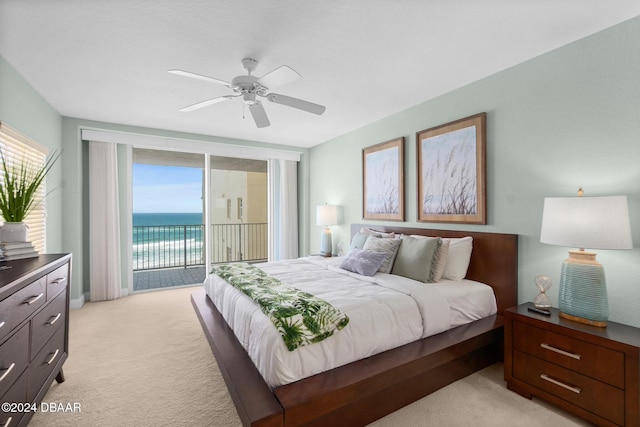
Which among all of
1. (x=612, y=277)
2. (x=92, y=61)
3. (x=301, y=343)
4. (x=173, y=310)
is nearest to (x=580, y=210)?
(x=612, y=277)

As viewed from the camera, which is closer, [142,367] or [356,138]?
[142,367]

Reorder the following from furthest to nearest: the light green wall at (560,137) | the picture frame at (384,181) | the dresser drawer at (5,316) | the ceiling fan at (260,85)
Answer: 1. the picture frame at (384,181)
2. the ceiling fan at (260,85)
3. the light green wall at (560,137)
4. the dresser drawer at (5,316)

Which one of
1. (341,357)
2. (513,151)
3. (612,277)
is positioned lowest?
(341,357)

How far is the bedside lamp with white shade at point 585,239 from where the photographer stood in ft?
5.63

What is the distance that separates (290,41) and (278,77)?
301mm

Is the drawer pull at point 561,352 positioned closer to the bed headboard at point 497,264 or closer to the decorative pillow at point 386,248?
the bed headboard at point 497,264

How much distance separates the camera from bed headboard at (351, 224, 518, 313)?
250 cm

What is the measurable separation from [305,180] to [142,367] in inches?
158

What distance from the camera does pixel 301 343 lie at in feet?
5.24

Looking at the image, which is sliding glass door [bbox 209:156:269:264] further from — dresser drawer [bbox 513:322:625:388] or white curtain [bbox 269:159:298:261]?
dresser drawer [bbox 513:322:625:388]

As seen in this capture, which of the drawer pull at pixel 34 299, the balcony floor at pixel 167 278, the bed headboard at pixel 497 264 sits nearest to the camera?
the drawer pull at pixel 34 299

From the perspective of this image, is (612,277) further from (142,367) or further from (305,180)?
(305,180)

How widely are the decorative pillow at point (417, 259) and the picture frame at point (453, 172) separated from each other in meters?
0.48

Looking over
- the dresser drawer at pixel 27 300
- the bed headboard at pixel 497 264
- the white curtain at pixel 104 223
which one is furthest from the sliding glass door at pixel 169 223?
the bed headboard at pixel 497 264
